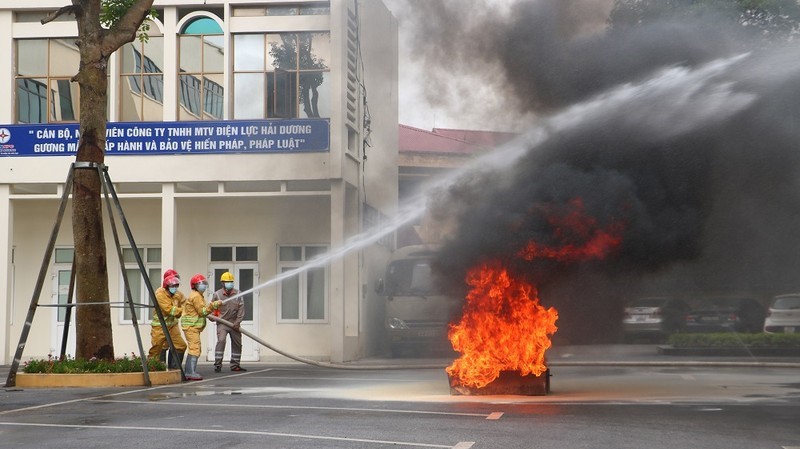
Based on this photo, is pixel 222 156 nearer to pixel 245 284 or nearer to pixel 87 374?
pixel 245 284

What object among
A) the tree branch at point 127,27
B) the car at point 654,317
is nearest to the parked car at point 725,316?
the car at point 654,317

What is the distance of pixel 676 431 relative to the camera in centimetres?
1034

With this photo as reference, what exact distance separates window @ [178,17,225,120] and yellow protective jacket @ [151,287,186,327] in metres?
7.79

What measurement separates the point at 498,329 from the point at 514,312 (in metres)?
0.32

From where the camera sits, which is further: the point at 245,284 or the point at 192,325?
the point at 245,284

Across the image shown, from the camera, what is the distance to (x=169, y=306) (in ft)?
62.0

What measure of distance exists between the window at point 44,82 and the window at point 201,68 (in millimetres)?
2858

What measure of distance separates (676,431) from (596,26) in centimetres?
910

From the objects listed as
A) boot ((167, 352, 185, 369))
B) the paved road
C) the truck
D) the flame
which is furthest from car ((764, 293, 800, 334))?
boot ((167, 352, 185, 369))

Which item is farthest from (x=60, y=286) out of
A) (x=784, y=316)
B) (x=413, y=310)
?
(x=784, y=316)

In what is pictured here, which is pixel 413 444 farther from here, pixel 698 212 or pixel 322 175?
pixel 322 175

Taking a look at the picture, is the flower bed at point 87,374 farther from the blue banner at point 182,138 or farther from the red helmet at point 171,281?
the blue banner at point 182,138

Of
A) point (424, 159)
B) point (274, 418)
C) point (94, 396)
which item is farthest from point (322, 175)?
point (274, 418)

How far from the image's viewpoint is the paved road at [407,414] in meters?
9.80
